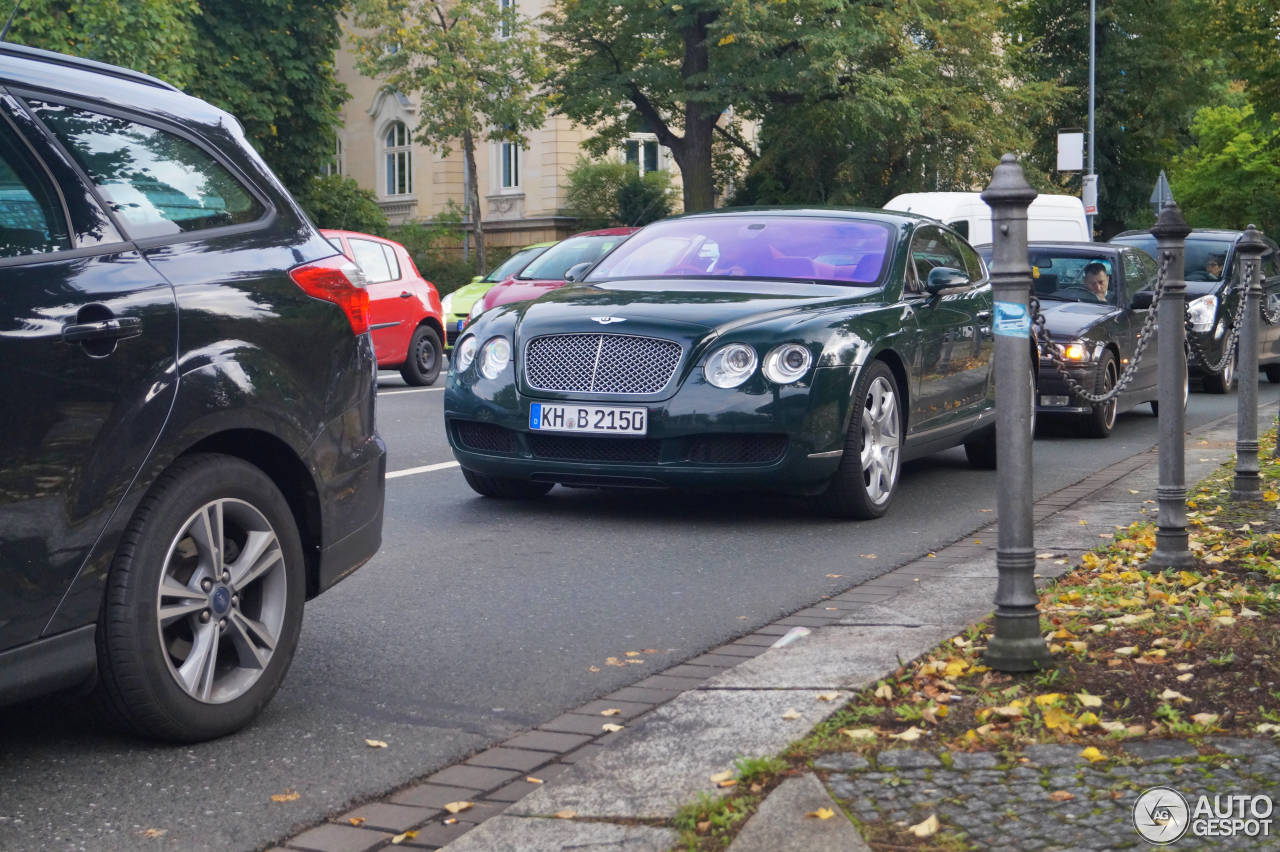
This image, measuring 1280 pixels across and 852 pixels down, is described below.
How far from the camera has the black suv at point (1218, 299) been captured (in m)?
19.6

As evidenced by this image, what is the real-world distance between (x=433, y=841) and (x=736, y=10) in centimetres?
3323

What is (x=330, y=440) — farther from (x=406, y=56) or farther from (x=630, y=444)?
(x=406, y=56)

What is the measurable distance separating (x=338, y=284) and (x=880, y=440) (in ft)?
13.5

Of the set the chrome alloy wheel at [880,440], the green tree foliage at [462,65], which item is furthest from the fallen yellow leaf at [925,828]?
the green tree foliage at [462,65]

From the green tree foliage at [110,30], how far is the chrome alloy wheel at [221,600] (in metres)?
25.6

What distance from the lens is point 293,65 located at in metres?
38.5

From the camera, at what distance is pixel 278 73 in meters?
38.8

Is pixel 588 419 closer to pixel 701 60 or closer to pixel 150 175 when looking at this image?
pixel 150 175

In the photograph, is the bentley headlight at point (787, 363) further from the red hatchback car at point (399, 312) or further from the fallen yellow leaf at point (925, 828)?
the red hatchback car at point (399, 312)

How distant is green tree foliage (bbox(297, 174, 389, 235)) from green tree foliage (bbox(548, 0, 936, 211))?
662cm

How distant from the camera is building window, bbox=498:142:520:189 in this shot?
51.2 meters

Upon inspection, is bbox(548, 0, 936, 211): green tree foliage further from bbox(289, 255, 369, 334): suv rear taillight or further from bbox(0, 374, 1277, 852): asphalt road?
bbox(289, 255, 369, 334): suv rear taillight

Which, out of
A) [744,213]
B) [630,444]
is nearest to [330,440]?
[630,444]

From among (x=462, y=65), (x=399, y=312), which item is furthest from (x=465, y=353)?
(x=462, y=65)
